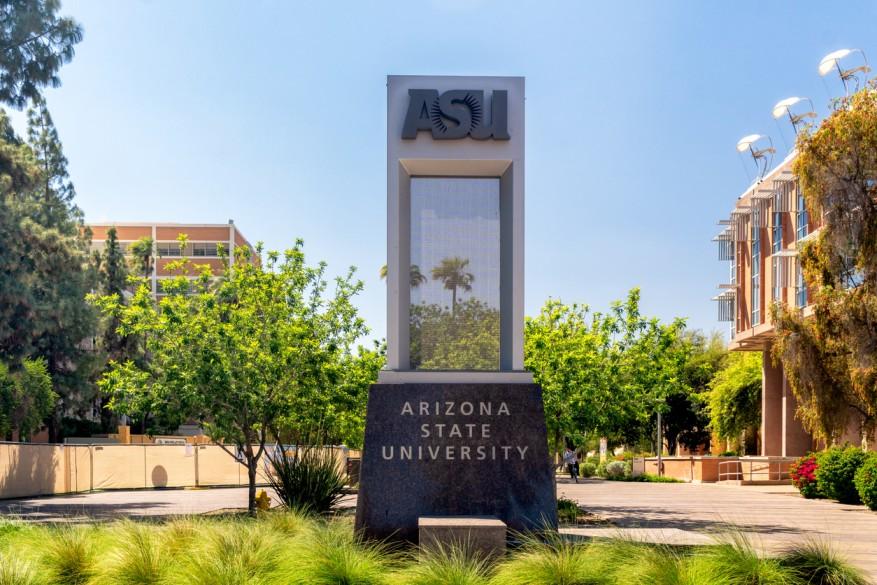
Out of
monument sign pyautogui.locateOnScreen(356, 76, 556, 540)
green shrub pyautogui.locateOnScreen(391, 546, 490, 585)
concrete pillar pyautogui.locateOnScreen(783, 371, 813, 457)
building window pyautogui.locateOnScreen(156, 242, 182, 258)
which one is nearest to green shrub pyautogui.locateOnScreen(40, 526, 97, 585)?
green shrub pyautogui.locateOnScreen(391, 546, 490, 585)

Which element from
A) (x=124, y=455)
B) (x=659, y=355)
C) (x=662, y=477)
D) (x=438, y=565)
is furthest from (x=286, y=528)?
(x=662, y=477)

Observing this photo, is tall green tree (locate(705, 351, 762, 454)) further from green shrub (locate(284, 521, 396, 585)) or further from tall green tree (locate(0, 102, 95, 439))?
green shrub (locate(284, 521, 396, 585))

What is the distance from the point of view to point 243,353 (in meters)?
24.1

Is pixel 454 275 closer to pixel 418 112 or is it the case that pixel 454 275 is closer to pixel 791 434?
pixel 418 112

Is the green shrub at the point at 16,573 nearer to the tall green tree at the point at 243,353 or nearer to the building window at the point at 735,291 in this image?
the tall green tree at the point at 243,353

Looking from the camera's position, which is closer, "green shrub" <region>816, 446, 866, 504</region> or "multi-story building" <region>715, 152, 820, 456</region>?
"green shrub" <region>816, 446, 866, 504</region>

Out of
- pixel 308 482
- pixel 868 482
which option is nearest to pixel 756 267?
pixel 868 482

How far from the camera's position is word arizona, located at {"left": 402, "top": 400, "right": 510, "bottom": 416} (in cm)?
1342

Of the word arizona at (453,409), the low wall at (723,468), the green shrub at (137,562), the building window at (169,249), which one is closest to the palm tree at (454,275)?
the word arizona at (453,409)

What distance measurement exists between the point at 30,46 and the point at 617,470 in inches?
1567

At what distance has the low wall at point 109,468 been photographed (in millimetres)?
34688

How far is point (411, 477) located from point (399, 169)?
4.12m

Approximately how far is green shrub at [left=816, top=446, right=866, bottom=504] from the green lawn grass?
74.8ft

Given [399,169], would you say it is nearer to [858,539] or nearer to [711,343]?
[858,539]
